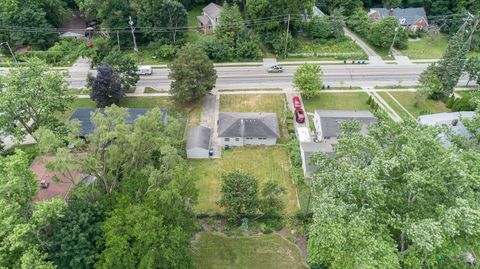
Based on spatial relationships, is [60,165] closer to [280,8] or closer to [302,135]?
[302,135]

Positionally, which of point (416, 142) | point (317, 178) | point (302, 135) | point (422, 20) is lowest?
point (302, 135)

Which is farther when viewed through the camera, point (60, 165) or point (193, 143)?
point (193, 143)

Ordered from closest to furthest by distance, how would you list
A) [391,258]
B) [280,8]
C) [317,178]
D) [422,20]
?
[391,258], [317,178], [280,8], [422,20]

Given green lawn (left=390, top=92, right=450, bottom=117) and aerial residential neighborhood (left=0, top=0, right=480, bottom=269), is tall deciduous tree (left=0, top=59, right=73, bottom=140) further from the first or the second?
green lawn (left=390, top=92, right=450, bottom=117)

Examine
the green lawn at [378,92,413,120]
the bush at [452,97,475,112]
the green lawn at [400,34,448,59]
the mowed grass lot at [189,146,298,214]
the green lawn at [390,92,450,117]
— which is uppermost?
the bush at [452,97,475,112]

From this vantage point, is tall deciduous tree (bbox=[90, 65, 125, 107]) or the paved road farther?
the paved road

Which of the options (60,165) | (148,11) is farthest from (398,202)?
(148,11)

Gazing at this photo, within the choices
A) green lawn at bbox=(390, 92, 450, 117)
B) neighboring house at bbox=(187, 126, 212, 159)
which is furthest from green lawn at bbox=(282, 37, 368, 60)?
neighboring house at bbox=(187, 126, 212, 159)

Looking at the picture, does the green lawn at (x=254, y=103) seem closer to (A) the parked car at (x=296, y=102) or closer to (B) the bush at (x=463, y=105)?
(A) the parked car at (x=296, y=102)
